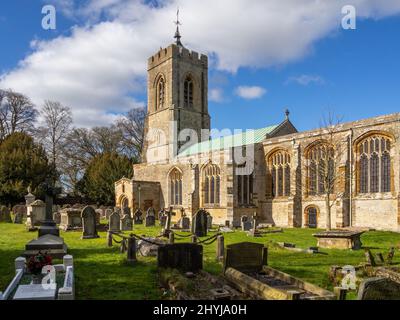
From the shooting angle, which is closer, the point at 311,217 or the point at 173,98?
the point at 311,217

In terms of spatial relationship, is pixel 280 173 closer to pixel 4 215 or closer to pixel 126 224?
pixel 126 224

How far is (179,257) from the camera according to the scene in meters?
8.66

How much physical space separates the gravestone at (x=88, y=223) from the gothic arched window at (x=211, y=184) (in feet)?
43.5

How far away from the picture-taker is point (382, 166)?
66.2ft

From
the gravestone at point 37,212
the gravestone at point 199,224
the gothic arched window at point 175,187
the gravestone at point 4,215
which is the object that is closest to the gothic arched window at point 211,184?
the gothic arched window at point 175,187

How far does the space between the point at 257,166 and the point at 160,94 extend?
54.5 ft

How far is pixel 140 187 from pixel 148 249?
839 inches

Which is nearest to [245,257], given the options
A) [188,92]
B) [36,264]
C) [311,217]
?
[36,264]

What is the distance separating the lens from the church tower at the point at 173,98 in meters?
36.3

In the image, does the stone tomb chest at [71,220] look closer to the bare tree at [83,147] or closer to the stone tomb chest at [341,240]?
the stone tomb chest at [341,240]

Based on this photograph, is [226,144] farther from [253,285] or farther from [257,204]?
[253,285]

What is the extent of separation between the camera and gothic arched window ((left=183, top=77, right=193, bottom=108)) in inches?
1483

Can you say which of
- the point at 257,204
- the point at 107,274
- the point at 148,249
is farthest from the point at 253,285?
the point at 257,204
